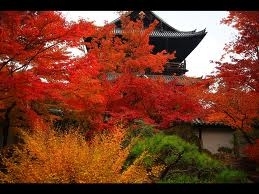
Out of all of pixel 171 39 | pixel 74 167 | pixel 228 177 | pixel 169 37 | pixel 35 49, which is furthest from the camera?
pixel 171 39

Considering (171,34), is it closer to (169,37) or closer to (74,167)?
(169,37)

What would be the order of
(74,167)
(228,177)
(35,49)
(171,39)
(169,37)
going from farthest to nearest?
(171,39) → (169,37) → (35,49) → (228,177) → (74,167)

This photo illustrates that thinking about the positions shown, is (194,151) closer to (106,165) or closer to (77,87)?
(106,165)

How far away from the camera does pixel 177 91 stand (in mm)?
15250

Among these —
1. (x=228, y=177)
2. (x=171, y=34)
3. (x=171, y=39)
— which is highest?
(x=171, y=34)

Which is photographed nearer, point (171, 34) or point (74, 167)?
point (74, 167)

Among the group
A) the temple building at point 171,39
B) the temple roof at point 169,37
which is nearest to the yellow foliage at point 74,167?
the temple building at point 171,39

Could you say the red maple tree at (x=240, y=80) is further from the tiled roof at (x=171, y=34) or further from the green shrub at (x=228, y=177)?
the tiled roof at (x=171, y=34)

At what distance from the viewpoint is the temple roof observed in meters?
23.2

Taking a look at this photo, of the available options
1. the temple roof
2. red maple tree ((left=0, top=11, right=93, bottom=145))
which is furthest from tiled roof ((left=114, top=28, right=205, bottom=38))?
red maple tree ((left=0, top=11, right=93, bottom=145))

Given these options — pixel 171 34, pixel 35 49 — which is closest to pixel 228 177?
pixel 35 49

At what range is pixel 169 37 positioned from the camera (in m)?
23.4

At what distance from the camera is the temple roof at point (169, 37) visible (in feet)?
76.2
